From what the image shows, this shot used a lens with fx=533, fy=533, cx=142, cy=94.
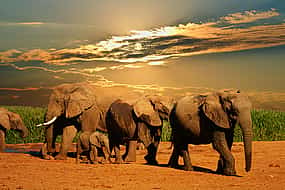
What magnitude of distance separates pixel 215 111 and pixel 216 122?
0.28 m

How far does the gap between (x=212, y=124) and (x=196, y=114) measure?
24.2 inches

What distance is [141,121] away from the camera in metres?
16.2

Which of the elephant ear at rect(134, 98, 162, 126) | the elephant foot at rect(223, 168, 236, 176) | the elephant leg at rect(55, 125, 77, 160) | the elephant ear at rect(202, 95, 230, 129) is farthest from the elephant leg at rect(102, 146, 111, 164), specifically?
the elephant foot at rect(223, 168, 236, 176)

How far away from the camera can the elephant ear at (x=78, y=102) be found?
1788 centimetres

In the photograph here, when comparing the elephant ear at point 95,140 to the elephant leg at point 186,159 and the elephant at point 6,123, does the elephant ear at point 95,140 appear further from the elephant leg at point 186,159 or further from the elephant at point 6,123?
the elephant at point 6,123

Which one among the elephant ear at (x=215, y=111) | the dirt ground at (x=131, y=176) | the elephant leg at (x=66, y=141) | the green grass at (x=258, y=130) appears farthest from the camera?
the green grass at (x=258, y=130)

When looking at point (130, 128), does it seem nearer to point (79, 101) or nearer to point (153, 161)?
point (153, 161)

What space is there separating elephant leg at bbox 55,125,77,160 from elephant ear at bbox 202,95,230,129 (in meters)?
6.17

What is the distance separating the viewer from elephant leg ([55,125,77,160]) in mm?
18391

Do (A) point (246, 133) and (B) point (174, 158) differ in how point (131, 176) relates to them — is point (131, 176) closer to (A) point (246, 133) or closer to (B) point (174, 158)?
(B) point (174, 158)

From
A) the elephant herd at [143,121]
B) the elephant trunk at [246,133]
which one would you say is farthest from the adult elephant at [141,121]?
the elephant trunk at [246,133]

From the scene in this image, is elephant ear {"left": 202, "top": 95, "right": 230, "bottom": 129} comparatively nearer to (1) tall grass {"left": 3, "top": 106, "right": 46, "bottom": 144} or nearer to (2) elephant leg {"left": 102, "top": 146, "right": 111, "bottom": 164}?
(2) elephant leg {"left": 102, "top": 146, "right": 111, "bottom": 164}

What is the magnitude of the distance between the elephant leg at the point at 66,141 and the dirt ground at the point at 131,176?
1.37 ft

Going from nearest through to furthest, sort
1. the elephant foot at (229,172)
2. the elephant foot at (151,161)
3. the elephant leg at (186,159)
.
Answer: the elephant foot at (229,172)
the elephant leg at (186,159)
the elephant foot at (151,161)
